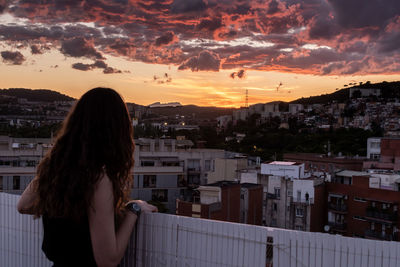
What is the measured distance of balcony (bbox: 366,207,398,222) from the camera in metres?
16.2

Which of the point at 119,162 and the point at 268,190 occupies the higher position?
the point at 119,162

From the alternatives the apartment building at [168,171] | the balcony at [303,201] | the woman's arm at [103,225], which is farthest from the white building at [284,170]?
the woman's arm at [103,225]

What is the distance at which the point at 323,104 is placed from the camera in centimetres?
9519

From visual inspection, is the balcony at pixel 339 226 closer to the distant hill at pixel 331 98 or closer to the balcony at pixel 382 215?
the balcony at pixel 382 215

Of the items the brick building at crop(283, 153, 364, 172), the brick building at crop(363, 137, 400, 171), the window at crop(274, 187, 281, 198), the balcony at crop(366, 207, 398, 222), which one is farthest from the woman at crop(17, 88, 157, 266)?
the brick building at crop(363, 137, 400, 171)

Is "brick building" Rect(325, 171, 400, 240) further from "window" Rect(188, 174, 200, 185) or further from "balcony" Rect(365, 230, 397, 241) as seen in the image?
"window" Rect(188, 174, 200, 185)

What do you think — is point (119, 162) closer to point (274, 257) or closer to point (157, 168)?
point (274, 257)

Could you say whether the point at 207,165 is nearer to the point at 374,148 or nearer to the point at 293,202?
the point at 293,202

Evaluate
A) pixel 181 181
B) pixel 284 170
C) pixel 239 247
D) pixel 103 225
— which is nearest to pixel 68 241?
pixel 103 225

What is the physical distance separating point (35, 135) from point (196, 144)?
1269 cm

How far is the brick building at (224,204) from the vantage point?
44.3 feet

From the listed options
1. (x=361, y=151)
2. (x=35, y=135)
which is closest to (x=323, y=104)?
(x=361, y=151)

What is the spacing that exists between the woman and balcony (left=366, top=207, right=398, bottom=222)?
16.1 m

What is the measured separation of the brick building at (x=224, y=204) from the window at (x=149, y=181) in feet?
13.9
